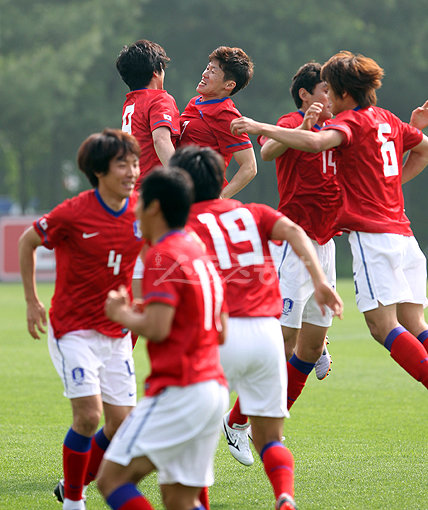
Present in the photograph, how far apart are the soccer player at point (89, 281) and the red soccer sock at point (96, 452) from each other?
0.30m

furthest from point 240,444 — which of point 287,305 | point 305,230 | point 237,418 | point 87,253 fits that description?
point 87,253

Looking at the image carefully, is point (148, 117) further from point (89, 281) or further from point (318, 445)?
point (318, 445)

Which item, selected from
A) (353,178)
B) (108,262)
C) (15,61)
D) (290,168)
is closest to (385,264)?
(353,178)

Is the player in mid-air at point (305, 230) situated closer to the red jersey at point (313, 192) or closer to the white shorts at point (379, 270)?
the red jersey at point (313, 192)

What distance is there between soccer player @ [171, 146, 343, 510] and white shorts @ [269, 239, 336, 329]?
1.84 metres

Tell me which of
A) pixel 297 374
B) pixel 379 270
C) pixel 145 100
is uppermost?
pixel 145 100

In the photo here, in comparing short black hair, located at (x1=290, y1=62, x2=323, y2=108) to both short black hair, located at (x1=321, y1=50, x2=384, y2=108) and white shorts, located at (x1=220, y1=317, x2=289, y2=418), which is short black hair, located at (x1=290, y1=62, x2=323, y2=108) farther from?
white shorts, located at (x1=220, y1=317, x2=289, y2=418)

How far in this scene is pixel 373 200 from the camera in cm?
579

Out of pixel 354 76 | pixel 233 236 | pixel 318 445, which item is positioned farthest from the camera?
pixel 318 445

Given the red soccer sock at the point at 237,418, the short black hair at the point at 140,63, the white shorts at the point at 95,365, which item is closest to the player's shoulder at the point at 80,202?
the white shorts at the point at 95,365

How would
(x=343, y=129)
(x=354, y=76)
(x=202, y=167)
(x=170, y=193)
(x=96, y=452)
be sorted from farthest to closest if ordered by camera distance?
(x=354, y=76)
(x=343, y=129)
(x=96, y=452)
(x=202, y=167)
(x=170, y=193)

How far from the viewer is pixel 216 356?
3.88m

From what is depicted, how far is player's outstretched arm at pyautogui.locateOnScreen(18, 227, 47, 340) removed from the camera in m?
4.83

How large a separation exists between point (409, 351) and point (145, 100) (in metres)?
2.42
